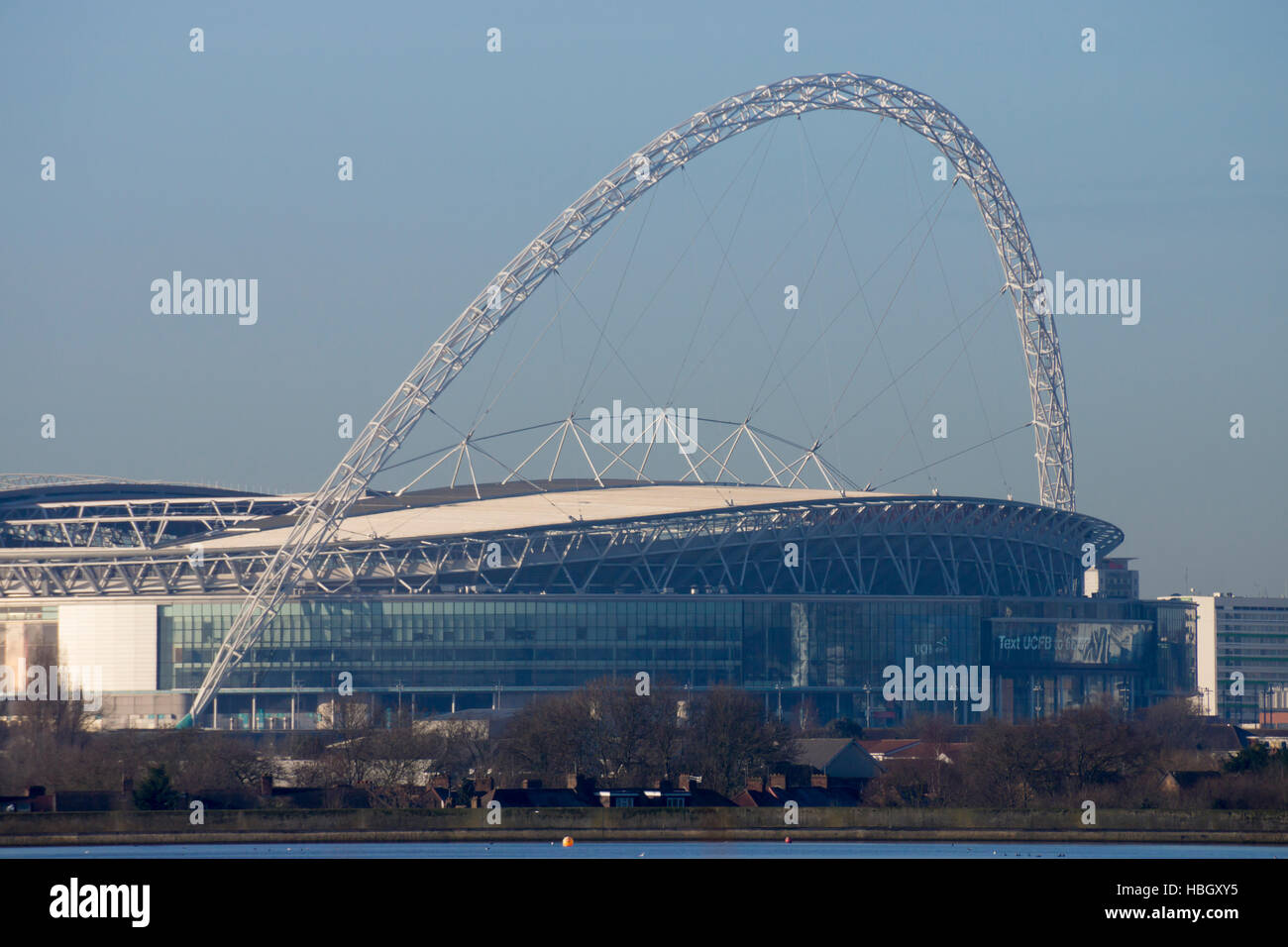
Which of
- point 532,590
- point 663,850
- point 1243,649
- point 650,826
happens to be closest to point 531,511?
point 532,590

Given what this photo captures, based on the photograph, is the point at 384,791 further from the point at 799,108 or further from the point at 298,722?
the point at 799,108

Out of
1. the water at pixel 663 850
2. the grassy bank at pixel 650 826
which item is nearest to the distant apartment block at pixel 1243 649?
the grassy bank at pixel 650 826

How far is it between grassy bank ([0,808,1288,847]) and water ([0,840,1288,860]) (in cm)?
100

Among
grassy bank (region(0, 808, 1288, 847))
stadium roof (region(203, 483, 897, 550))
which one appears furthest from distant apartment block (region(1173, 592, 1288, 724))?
grassy bank (region(0, 808, 1288, 847))

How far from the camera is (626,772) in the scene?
77.4 metres

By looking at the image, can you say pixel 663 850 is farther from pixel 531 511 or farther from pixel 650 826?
pixel 531 511

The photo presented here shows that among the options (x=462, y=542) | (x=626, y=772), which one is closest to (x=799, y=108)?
(x=462, y=542)

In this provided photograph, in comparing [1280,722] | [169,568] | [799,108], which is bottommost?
[1280,722]

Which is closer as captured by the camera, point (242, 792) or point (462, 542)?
point (242, 792)

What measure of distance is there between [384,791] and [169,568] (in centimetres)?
4039

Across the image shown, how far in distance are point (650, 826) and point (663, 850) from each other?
18.1ft

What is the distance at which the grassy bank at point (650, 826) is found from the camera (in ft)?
211

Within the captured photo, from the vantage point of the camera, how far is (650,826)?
65688 mm
